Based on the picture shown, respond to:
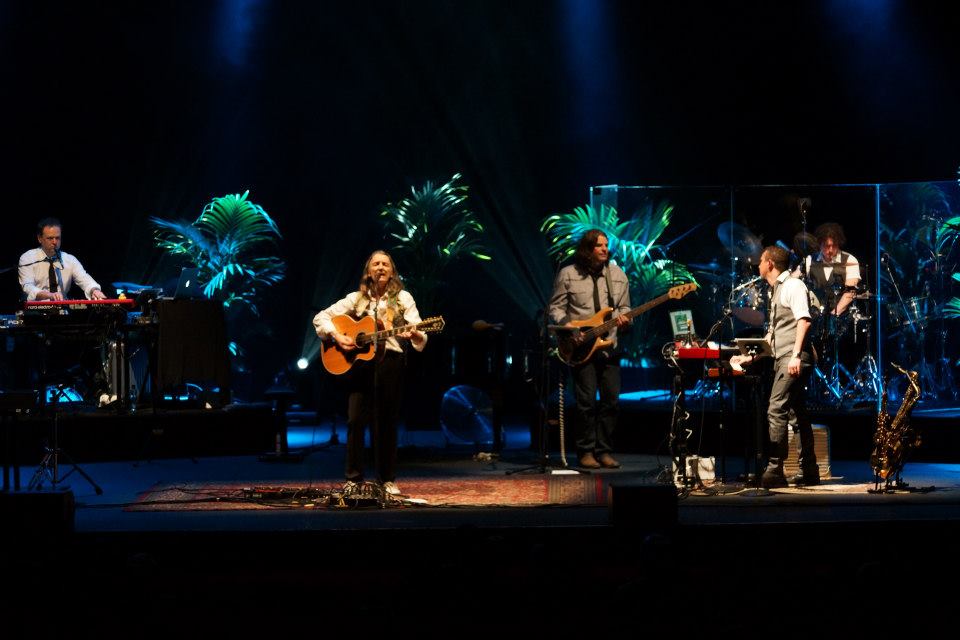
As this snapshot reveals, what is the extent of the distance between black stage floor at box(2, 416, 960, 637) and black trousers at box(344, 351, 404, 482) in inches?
19.7

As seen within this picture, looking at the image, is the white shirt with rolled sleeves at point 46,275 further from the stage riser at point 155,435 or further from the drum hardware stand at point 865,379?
the drum hardware stand at point 865,379

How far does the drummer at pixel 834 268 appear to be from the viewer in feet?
35.9

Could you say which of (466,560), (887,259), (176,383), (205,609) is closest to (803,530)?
(466,560)

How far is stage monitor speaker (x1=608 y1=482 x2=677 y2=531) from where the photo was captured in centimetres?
618

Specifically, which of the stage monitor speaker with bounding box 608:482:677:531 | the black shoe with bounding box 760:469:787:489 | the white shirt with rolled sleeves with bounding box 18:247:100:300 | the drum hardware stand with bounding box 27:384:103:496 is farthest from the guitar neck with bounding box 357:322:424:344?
the white shirt with rolled sleeves with bounding box 18:247:100:300

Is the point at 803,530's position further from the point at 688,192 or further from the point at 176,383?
the point at 176,383

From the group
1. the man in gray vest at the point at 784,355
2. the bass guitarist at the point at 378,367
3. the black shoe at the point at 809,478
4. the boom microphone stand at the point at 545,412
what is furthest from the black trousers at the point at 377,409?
the black shoe at the point at 809,478

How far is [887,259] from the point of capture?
35.8ft

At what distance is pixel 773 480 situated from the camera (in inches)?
334

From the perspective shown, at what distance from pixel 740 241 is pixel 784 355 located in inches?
112

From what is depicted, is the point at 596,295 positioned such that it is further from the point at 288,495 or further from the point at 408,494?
the point at 288,495

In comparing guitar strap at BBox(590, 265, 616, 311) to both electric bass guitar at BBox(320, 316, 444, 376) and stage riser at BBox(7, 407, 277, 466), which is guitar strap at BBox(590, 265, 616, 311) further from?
stage riser at BBox(7, 407, 277, 466)

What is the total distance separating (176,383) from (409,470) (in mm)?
2465

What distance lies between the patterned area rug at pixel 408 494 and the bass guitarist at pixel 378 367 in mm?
254
